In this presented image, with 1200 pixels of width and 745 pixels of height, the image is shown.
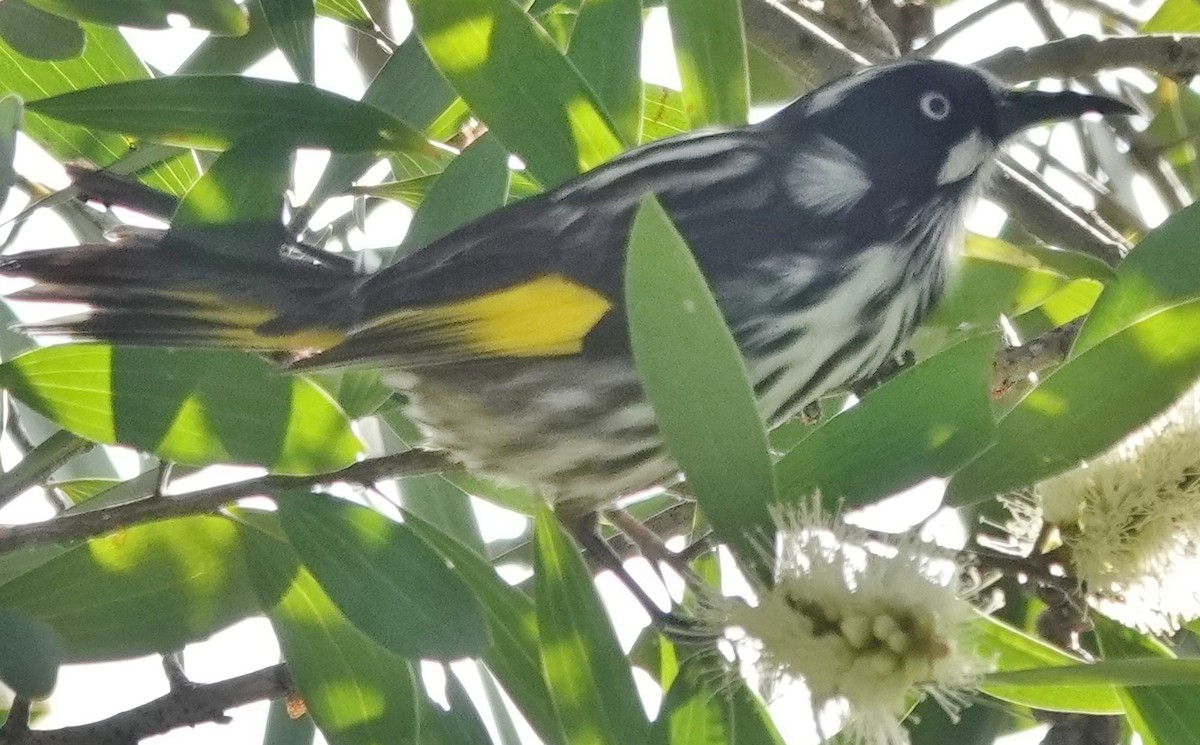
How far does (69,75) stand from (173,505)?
586 mm

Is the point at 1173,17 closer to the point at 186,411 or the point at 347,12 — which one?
the point at 347,12

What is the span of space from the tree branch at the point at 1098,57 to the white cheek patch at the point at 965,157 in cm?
11

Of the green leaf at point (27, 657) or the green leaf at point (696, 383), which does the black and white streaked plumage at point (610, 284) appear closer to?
the green leaf at point (27, 657)

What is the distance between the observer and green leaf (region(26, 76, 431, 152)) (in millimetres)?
1230

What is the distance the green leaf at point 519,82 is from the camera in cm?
120

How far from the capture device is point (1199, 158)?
81.7 inches

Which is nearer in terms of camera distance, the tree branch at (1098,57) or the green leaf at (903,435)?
the green leaf at (903,435)

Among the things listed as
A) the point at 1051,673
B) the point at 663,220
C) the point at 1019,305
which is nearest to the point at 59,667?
the point at 663,220

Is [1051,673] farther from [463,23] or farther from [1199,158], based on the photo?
[1199,158]

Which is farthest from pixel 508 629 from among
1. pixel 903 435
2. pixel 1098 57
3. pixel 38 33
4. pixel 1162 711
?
pixel 1098 57

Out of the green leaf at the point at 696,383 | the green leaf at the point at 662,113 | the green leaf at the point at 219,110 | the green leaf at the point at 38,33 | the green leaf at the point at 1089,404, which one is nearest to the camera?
the green leaf at the point at 696,383

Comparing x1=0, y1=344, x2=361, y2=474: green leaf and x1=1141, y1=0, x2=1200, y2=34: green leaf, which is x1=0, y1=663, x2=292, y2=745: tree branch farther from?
x1=1141, y1=0, x2=1200, y2=34: green leaf

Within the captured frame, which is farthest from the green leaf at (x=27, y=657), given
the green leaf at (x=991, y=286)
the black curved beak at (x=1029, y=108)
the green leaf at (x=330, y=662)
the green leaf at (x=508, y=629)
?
the black curved beak at (x=1029, y=108)

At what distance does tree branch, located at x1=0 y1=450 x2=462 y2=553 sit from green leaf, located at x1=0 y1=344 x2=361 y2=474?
28 mm
